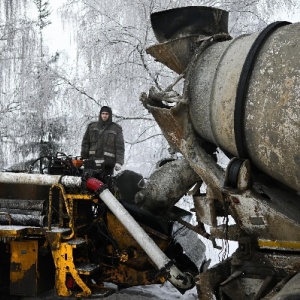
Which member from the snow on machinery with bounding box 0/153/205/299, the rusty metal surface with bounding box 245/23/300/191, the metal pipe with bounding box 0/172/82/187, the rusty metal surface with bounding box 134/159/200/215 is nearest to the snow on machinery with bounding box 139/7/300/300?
the rusty metal surface with bounding box 245/23/300/191

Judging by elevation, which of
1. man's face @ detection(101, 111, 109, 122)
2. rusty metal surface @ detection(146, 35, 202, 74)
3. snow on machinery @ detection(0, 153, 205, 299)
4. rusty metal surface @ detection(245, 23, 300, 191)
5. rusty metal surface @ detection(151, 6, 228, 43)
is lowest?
snow on machinery @ detection(0, 153, 205, 299)

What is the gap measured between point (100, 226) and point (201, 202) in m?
1.35

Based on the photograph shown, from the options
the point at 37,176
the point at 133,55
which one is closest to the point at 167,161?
the point at 37,176

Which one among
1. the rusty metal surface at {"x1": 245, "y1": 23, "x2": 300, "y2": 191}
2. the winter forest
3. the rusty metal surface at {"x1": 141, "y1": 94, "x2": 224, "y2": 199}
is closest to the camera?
the rusty metal surface at {"x1": 245, "y1": 23, "x2": 300, "y2": 191}

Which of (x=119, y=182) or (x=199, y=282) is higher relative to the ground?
(x=119, y=182)

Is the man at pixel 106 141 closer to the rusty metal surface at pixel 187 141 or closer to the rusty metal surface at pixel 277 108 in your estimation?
the rusty metal surface at pixel 187 141

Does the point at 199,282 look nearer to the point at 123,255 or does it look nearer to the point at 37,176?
the point at 123,255

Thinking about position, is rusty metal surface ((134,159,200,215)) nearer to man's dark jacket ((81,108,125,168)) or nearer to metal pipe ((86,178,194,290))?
metal pipe ((86,178,194,290))

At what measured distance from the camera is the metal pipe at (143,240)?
4137 mm

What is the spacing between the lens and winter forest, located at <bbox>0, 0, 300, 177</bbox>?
10055 millimetres

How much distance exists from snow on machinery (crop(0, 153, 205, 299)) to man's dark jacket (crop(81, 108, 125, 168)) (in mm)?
1280

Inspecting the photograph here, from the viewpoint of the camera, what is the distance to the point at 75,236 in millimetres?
4672

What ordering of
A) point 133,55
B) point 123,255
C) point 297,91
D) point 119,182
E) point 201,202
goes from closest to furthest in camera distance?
point 297,91 < point 201,202 < point 123,255 < point 119,182 < point 133,55

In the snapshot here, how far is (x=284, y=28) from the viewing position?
305 centimetres
